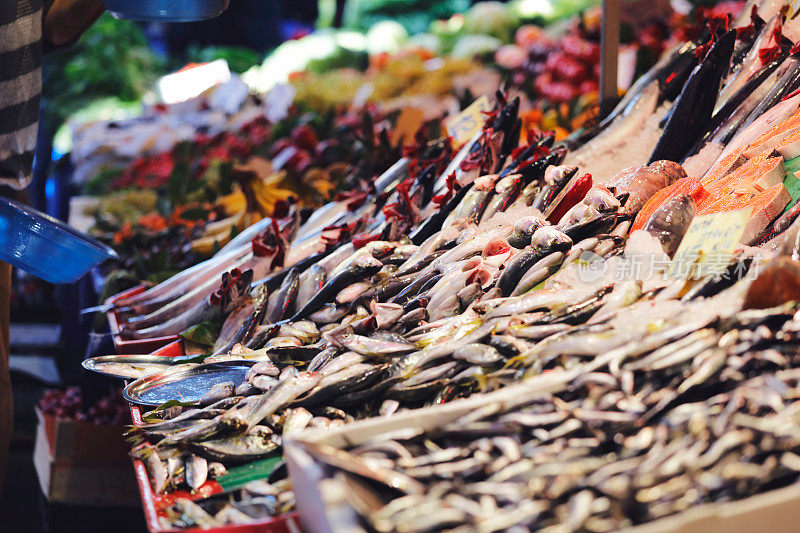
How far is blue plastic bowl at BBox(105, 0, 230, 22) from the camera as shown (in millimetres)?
2777

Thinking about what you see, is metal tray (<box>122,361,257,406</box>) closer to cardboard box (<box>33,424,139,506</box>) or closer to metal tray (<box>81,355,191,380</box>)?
metal tray (<box>81,355,191,380</box>)

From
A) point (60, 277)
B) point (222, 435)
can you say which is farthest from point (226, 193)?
point (222, 435)

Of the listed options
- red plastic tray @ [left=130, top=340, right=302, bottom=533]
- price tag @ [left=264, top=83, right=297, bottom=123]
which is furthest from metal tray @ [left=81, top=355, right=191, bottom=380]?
price tag @ [left=264, top=83, right=297, bottom=123]

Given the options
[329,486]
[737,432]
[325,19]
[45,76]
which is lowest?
[45,76]

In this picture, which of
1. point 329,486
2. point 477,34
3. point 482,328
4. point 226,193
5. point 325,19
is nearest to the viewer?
point 329,486

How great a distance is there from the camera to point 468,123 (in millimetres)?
3674

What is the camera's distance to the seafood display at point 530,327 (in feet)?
4.20

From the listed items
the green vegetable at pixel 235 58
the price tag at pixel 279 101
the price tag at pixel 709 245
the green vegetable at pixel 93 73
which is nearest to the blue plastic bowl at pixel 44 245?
the price tag at pixel 709 245

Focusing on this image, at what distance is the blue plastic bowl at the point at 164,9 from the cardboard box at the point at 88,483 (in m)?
1.99

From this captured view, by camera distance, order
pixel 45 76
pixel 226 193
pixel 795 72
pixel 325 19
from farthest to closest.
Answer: pixel 325 19 < pixel 45 76 < pixel 226 193 < pixel 795 72

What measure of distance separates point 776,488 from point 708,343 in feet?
1.00

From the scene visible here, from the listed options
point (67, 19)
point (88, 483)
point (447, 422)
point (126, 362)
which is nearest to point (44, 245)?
point (126, 362)

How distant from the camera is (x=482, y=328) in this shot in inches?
72.4

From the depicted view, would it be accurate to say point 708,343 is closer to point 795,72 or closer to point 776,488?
point 776,488
